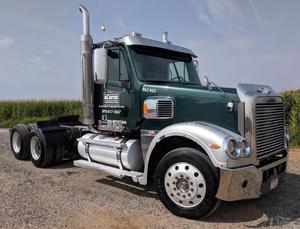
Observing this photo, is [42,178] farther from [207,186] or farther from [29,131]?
[207,186]

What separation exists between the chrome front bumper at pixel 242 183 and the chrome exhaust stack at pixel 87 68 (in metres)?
3.23

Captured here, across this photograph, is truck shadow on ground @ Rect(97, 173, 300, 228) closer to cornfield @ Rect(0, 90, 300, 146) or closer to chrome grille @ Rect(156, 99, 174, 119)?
chrome grille @ Rect(156, 99, 174, 119)

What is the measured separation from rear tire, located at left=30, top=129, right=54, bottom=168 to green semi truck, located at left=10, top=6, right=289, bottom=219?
1.10 metres

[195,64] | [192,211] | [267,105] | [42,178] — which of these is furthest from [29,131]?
[267,105]

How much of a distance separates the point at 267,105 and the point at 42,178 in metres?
4.68

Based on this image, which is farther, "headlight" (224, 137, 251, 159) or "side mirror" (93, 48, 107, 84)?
"side mirror" (93, 48, 107, 84)

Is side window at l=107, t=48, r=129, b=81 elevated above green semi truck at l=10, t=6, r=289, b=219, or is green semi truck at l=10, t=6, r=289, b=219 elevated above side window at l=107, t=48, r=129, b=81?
side window at l=107, t=48, r=129, b=81

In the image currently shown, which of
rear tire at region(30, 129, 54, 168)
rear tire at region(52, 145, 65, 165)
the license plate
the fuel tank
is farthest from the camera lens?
rear tire at region(52, 145, 65, 165)

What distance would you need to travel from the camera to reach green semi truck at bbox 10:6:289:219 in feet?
15.0

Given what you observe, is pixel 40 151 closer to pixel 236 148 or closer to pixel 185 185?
pixel 185 185

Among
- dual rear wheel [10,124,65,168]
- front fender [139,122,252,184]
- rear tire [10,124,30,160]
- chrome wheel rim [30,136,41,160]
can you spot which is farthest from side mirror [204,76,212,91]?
rear tire [10,124,30,160]

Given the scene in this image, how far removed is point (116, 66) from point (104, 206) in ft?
8.05

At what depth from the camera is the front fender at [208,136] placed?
4.43m

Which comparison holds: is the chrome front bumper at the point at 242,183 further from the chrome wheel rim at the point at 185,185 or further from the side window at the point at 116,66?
the side window at the point at 116,66
